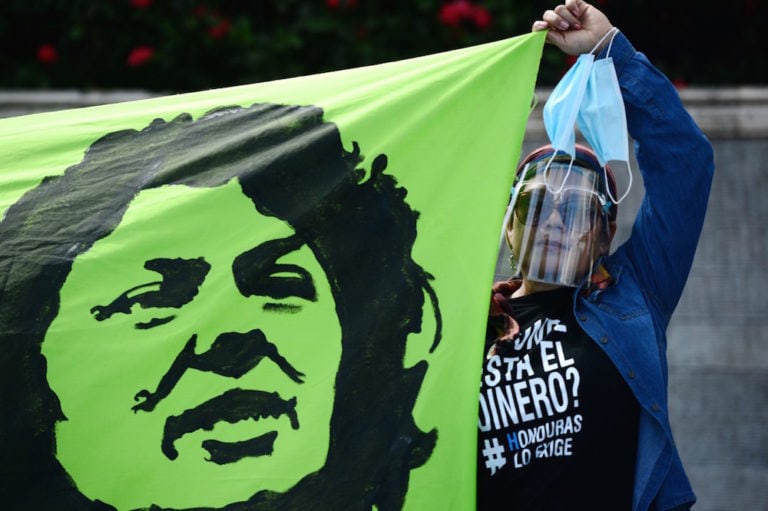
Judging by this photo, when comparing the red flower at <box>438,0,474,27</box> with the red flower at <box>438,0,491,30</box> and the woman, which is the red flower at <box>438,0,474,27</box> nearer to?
the red flower at <box>438,0,491,30</box>

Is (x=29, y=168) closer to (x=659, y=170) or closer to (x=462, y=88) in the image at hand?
(x=462, y=88)

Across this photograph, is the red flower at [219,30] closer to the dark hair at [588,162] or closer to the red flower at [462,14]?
the red flower at [462,14]

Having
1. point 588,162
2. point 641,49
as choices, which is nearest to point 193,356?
point 588,162

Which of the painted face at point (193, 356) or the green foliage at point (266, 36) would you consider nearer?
the painted face at point (193, 356)

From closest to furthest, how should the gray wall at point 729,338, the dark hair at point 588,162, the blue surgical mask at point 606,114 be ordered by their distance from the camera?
1. the blue surgical mask at point 606,114
2. the dark hair at point 588,162
3. the gray wall at point 729,338

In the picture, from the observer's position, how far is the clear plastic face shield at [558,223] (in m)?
2.57

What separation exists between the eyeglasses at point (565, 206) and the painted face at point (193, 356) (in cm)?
51

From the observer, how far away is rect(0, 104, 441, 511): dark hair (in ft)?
7.76

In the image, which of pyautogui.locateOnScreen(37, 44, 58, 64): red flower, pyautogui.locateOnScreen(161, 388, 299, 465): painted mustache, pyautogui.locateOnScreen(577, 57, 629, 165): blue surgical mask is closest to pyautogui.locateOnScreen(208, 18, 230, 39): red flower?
pyautogui.locateOnScreen(37, 44, 58, 64): red flower

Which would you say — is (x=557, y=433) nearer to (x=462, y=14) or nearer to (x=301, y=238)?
(x=301, y=238)

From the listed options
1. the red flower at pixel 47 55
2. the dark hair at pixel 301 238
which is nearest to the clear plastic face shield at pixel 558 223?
the dark hair at pixel 301 238

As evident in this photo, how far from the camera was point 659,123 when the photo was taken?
2.49m

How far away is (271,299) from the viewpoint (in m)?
2.46

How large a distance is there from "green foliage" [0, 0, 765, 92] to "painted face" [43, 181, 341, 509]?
8.43 ft
